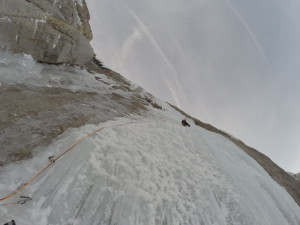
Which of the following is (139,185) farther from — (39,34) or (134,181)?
(39,34)

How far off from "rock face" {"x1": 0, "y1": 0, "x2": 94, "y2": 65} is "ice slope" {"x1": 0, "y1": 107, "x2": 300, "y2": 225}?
716 cm

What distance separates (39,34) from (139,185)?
37.9 feet

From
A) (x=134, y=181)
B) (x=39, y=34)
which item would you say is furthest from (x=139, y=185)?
(x=39, y=34)

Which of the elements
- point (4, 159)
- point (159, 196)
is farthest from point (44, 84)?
point (159, 196)

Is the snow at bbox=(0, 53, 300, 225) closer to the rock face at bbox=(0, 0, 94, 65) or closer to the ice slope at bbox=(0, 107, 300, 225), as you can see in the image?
the ice slope at bbox=(0, 107, 300, 225)

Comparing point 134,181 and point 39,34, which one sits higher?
point 39,34

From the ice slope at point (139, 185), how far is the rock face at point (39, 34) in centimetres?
716

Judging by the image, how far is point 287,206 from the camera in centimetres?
1150

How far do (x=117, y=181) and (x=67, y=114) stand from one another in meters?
4.31

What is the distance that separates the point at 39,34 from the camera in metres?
13.9

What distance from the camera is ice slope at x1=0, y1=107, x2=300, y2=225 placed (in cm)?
618

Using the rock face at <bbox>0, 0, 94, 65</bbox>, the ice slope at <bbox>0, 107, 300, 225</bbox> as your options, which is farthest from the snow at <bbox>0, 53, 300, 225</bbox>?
the rock face at <bbox>0, 0, 94, 65</bbox>

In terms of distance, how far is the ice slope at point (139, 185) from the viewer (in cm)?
618

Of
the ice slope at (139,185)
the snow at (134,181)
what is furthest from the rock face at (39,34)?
the ice slope at (139,185)
